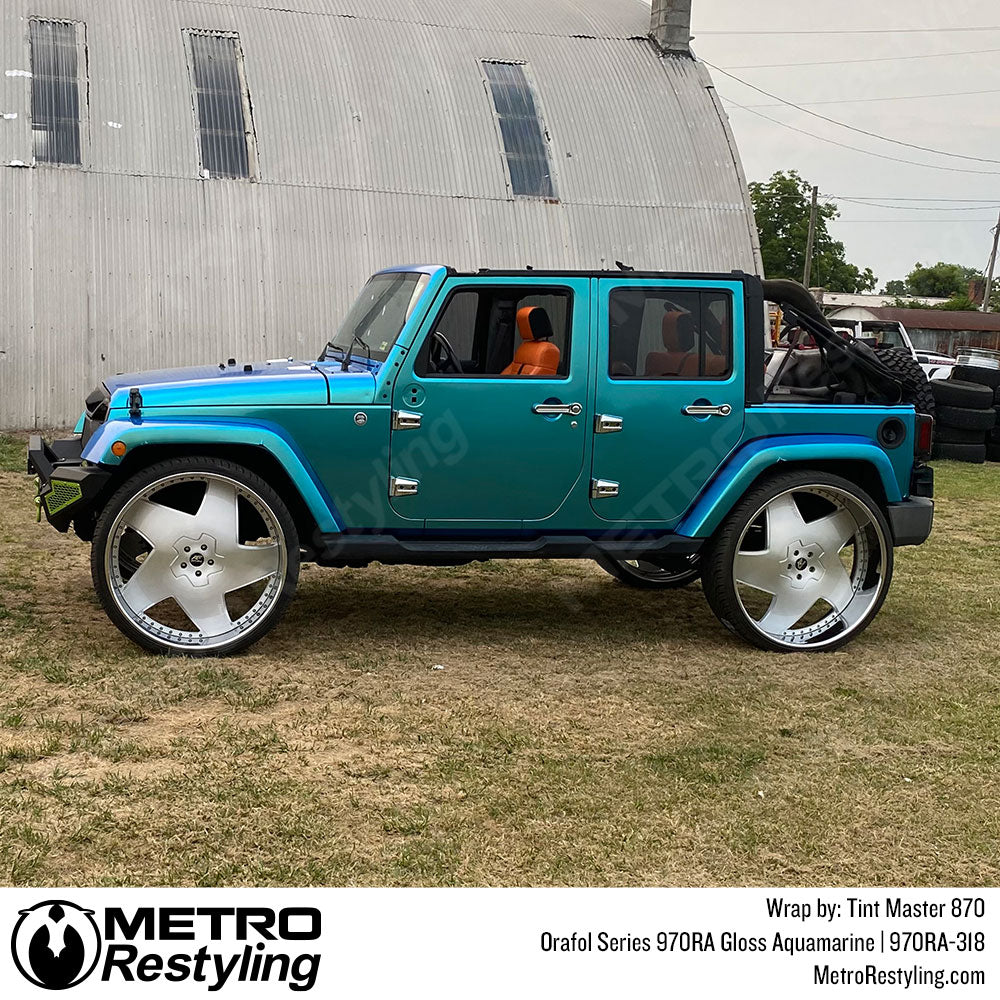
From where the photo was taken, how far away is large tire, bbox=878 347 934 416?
7266 millimetres

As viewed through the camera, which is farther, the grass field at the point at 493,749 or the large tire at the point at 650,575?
the large tire at the point at 650,575

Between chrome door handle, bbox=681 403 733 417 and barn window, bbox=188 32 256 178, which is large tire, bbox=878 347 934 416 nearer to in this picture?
chrome door handle, bbox=681 403 733 417

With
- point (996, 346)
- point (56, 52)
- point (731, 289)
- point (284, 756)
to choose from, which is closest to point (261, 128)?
point (56, 52)

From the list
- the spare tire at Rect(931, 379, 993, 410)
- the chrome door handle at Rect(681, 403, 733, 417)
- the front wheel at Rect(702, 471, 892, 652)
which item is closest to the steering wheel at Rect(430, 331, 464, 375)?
the chrome door handle at Rect(681, 403, 733, 417)

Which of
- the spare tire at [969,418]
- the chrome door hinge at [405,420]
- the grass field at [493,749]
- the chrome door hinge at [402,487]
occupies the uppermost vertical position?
the chrome door hinge at [405,420]

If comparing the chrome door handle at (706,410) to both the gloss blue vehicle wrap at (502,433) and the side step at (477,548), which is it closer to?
the gloss blue vehicle wrap at (502,433)

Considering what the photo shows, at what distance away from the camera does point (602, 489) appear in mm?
6684

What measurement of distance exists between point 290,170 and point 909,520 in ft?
38.5

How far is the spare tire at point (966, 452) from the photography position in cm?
1733

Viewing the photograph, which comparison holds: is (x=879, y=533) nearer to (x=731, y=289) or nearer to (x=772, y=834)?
(x=731, y=289)

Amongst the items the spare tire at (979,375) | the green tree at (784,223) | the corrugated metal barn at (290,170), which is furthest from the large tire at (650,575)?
the green tree at (784,223)

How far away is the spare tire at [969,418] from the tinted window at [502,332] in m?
12.1

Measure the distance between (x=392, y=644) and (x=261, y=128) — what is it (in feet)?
38.3

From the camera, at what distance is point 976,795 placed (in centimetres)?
499
